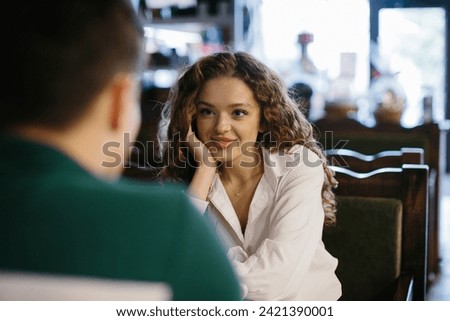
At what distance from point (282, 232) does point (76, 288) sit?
0.59 m

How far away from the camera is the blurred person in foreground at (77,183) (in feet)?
1.29

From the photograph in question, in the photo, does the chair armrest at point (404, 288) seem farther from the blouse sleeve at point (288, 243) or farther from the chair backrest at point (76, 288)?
the chair backrest at point (76, 288)

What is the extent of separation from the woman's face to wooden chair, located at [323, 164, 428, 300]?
0.20 metres

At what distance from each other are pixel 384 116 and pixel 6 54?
90.0 inches

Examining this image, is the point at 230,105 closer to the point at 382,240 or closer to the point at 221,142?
the point at 221,142

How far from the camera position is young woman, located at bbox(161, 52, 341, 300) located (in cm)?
101

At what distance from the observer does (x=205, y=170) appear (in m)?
1.08

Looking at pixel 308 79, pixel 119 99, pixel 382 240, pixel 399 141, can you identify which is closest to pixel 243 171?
pixel 382 240

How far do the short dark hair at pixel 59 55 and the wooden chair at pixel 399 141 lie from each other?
1706 millimetres

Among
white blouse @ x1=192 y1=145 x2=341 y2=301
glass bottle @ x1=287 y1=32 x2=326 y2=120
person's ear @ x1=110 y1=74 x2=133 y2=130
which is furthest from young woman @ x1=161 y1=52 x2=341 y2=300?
glass bottle @ x1=287 y1=32 x2=326 y2=120

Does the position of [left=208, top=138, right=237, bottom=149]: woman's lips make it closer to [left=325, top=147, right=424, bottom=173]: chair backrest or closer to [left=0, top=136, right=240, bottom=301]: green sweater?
[left=325, top=147, right=424, bottom=173]: chair backrest

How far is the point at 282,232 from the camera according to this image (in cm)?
98

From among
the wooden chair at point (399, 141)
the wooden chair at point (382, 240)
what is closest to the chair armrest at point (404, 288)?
the wooden chair at point (382, 240)
